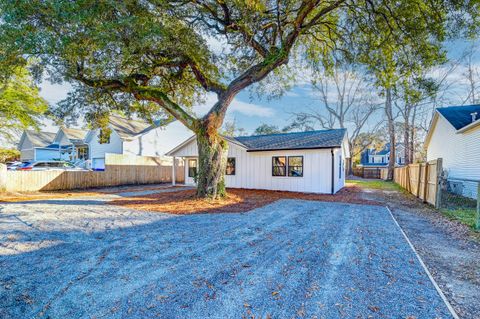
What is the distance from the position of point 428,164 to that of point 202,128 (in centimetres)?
932

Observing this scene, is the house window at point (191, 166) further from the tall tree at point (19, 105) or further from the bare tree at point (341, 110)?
the bare tree at point (341, 110)

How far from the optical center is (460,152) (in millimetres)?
12344

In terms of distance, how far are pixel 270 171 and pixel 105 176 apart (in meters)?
10.8

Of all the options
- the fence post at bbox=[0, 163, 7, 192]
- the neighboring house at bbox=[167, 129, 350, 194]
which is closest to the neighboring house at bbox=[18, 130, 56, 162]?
the fence post at bbox=[0, 163, 7, 192]

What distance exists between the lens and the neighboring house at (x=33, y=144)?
29011mm

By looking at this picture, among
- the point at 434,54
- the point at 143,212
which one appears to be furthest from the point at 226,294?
the point at 434,54

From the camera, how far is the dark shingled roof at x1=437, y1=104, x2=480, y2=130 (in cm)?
1274

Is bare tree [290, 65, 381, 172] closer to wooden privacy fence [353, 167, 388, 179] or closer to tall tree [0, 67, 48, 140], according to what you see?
wooden privacy fence [353, 167, 388, 179]

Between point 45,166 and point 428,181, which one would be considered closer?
point 428,181

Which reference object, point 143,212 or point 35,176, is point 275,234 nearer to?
point 143,212

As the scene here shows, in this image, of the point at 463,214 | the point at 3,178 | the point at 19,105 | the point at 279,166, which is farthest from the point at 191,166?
the point at 463,214

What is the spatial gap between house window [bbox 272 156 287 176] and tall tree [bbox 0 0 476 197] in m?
4.63

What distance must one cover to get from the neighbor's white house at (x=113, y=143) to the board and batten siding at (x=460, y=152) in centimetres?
1928

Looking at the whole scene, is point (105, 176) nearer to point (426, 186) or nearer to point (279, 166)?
point (279, 166)
